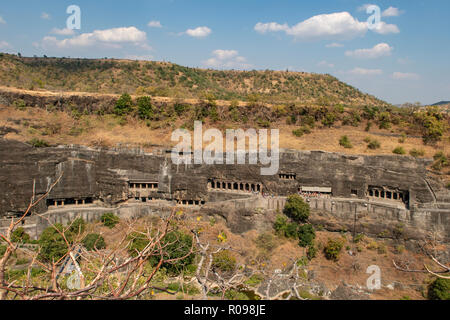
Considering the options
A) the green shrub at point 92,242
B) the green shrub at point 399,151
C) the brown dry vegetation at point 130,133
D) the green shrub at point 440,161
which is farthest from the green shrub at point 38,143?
the green shrub at point 440,161

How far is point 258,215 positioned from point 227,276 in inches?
186

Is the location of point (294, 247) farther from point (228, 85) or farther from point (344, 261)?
point (228, 85)

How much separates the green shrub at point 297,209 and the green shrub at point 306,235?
1.96ft

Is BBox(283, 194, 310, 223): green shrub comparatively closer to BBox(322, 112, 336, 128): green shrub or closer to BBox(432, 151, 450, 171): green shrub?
BBox(432, 151, 450, 171): green shrub

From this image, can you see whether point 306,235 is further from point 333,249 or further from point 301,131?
point 301,131

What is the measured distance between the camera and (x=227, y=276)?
16156mm

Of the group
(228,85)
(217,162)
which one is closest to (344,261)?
(217,162)

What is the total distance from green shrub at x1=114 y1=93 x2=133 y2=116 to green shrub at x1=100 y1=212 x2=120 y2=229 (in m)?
11.9

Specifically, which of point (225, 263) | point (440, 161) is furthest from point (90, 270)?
point (440, 161)

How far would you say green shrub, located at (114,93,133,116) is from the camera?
29.2m

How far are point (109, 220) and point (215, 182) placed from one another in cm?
719

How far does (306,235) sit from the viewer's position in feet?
60.7
